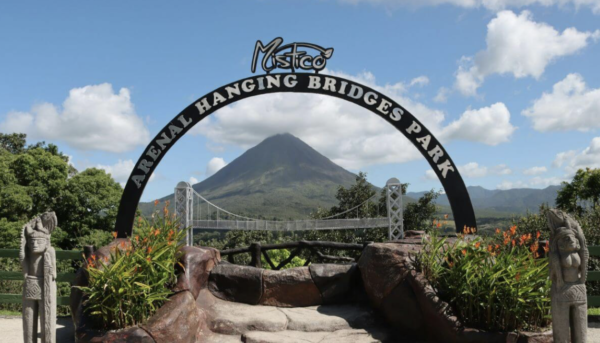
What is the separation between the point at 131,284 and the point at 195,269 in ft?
4.13

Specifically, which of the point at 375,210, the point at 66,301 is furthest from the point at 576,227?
the point at 375,210

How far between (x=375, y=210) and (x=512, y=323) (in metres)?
23.2

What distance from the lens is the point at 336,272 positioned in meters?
7.46

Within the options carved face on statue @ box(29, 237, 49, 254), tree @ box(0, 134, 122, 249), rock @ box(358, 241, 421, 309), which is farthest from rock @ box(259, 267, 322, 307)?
tree @ box(0, 134, 122, 249)

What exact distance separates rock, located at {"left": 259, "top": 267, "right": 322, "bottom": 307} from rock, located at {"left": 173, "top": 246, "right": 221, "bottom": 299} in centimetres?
88

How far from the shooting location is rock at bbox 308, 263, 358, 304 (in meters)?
7.38

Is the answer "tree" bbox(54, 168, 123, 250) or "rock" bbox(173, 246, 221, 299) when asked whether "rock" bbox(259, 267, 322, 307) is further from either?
"tree" bbox(54, 168, 123, 250)

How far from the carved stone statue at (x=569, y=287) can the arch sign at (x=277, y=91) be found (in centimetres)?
499

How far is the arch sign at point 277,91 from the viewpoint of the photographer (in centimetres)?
1027

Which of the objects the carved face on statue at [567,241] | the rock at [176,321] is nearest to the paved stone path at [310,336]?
the rock at [176,321]

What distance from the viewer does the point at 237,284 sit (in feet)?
24.2

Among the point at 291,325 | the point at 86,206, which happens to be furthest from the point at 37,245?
the point at 86,206

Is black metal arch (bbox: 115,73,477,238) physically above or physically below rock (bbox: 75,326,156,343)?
above

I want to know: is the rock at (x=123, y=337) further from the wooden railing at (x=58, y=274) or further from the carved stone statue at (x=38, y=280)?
the wooden railing at (x=58, y=274)
